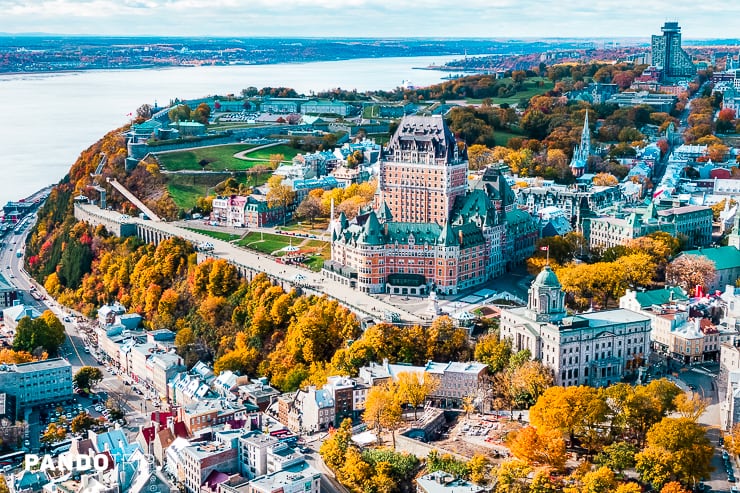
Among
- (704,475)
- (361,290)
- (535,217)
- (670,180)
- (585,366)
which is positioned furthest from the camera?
(670,180)

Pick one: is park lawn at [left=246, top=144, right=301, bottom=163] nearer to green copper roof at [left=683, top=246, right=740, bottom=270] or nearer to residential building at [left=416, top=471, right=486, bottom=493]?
green copper roof at [left=683, top=246, right=740, bottom=270]

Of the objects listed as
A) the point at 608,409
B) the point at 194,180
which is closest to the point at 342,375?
the point at 608,409

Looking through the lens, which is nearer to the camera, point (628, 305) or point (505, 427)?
point (505, 427)

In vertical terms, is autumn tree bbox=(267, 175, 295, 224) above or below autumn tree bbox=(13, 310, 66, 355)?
above

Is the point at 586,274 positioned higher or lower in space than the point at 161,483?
higher

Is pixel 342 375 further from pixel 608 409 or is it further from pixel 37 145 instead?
pixel 37 145

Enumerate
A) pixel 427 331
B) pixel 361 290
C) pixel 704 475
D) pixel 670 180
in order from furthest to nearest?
pixel 670 180 < pixel 361 290 < pixel 427 331 < pixel 704 475

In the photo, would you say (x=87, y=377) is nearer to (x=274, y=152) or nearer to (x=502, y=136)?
(x=274, y=152)

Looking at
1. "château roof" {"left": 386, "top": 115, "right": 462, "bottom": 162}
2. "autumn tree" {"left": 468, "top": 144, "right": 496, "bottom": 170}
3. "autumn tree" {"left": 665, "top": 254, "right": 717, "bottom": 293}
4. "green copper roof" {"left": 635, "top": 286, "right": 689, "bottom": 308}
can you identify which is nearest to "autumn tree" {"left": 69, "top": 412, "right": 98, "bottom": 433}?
"château roof" {"left": 386, "top": 115, "right": 462, "bottom": 162}
